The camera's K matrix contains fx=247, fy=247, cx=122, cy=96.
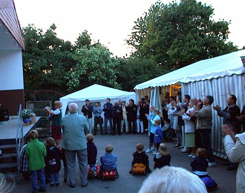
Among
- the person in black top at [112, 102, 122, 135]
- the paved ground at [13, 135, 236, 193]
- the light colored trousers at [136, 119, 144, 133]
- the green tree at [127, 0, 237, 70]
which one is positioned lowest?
the paved ground at [13, 135, 236, 193]

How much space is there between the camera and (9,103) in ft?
44.2

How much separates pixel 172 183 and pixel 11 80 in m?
13.9

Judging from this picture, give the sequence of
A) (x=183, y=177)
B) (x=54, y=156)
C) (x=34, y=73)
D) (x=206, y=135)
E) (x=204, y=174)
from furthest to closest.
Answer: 1. (x=34, y=73)
2. (x=206, y=135)
3. (x=54, y=156)
4. (x=204, y=174)
5. (x=183, y=177)

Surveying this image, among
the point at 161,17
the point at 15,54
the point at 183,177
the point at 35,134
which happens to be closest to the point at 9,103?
the point at 15,54

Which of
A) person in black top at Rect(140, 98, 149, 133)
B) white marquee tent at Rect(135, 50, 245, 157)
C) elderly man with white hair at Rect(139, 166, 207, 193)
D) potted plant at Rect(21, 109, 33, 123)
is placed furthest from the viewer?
person in black top at Rect(140, 98, 149, 133)

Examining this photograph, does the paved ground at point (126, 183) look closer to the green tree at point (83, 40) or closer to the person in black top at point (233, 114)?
the person in black top at point (233, 114)

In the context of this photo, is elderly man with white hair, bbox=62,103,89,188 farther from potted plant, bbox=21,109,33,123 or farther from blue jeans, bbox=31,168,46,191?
potted plant, bbox=21,109,33,123

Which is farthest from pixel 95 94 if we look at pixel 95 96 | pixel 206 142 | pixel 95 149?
pixel 206 142

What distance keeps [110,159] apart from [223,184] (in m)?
2.61

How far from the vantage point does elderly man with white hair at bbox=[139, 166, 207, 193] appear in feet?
4.07

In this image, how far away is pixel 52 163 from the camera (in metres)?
5.65

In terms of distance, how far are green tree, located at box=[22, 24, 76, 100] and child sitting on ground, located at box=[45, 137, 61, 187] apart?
19513 millimetres

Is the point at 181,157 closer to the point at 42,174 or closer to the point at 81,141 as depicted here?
the point at 81,141

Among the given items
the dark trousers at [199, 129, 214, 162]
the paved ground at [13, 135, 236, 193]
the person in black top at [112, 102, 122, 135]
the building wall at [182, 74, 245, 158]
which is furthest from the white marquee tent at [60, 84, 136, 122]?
the dark trousers at [199, 129, 214, 162]
